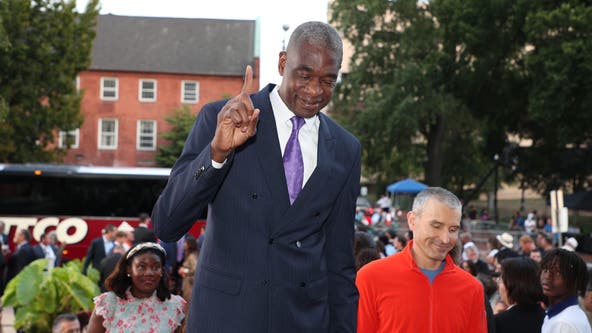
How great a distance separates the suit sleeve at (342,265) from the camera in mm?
3051

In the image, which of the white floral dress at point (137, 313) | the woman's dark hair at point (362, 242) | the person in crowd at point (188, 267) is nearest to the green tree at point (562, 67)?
the person in crowd at point (188, 267)

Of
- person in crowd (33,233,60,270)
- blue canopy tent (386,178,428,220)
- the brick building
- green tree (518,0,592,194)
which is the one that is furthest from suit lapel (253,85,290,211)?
the brick building

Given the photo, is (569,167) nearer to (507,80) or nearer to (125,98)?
(507,80)

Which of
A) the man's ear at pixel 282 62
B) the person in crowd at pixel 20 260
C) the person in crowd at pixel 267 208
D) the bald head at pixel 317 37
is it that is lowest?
the person in crowd at pixel 20 260

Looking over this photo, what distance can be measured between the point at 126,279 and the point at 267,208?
3389 millimetres

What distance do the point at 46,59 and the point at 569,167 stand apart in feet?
82.5

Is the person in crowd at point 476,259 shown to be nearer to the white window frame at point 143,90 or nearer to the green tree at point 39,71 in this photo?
the green tree at point 39,71

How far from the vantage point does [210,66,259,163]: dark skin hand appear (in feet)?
8.50

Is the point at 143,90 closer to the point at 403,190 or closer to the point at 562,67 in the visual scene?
the point at 403,190

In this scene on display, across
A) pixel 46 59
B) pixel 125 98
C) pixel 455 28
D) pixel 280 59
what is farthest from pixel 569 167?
pixel 280 59

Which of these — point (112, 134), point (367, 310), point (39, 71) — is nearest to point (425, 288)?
point (367, 310)

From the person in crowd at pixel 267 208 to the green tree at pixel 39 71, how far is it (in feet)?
101

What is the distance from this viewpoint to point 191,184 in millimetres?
2662

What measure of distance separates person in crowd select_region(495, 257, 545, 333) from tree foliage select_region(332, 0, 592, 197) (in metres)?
24.9
